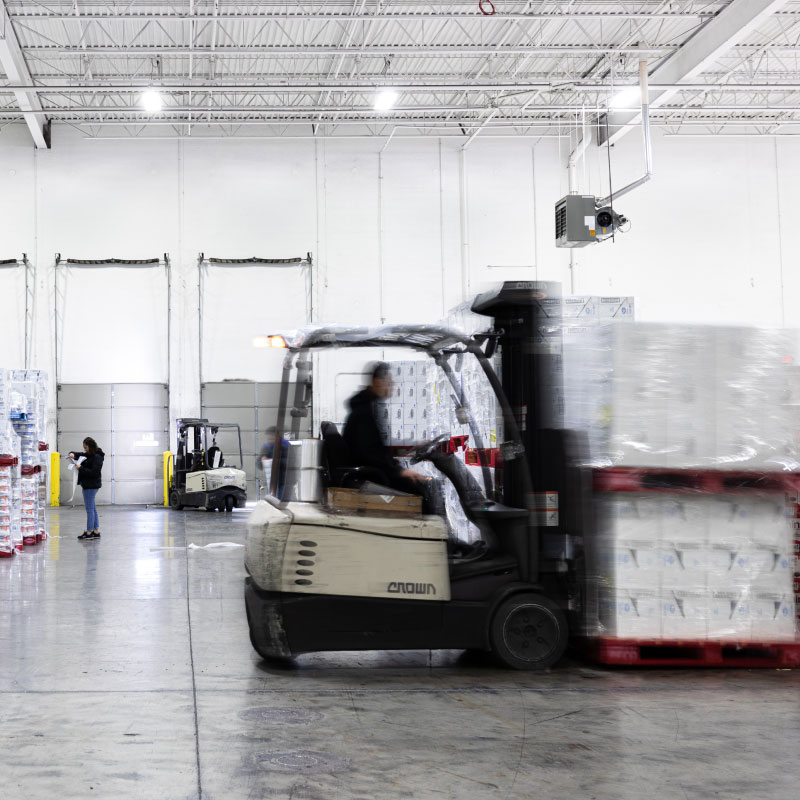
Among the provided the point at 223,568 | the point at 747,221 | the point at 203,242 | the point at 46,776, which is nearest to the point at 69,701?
the point at 46,776

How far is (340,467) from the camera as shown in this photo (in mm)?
5164

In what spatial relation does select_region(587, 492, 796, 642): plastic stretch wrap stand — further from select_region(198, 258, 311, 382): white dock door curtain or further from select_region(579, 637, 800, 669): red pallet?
select_region(198, 258, 311, 382): white dock door curtain

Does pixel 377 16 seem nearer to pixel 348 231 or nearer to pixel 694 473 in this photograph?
pixel 348 231

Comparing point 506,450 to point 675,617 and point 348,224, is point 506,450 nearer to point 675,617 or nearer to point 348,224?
point 675,617

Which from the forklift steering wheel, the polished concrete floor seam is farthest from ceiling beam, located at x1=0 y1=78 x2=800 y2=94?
the forklift steering wheel

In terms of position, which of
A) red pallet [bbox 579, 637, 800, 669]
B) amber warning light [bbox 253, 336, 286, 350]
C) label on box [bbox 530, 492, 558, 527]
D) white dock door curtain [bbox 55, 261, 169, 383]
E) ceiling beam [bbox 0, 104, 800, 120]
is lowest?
red pallet [bbox 579, 637, 800, 669]

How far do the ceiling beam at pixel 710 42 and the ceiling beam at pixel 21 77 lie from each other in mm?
11340

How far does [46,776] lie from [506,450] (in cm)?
287

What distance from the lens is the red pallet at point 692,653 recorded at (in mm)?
5008

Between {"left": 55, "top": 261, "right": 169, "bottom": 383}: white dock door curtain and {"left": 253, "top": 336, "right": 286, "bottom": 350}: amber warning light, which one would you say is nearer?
{"left": 253, "top": 336, "right": 286, "bottom": 350}: amber warning light

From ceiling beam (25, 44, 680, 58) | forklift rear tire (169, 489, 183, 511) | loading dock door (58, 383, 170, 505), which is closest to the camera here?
ceiling beam (25, 44, 680, 58)

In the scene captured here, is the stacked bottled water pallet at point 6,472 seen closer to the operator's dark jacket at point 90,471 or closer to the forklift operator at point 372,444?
the operator's dark jacket at point 90,471

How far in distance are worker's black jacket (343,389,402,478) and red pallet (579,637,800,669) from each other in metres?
1.57

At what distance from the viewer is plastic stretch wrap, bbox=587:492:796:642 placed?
16.4 feet
